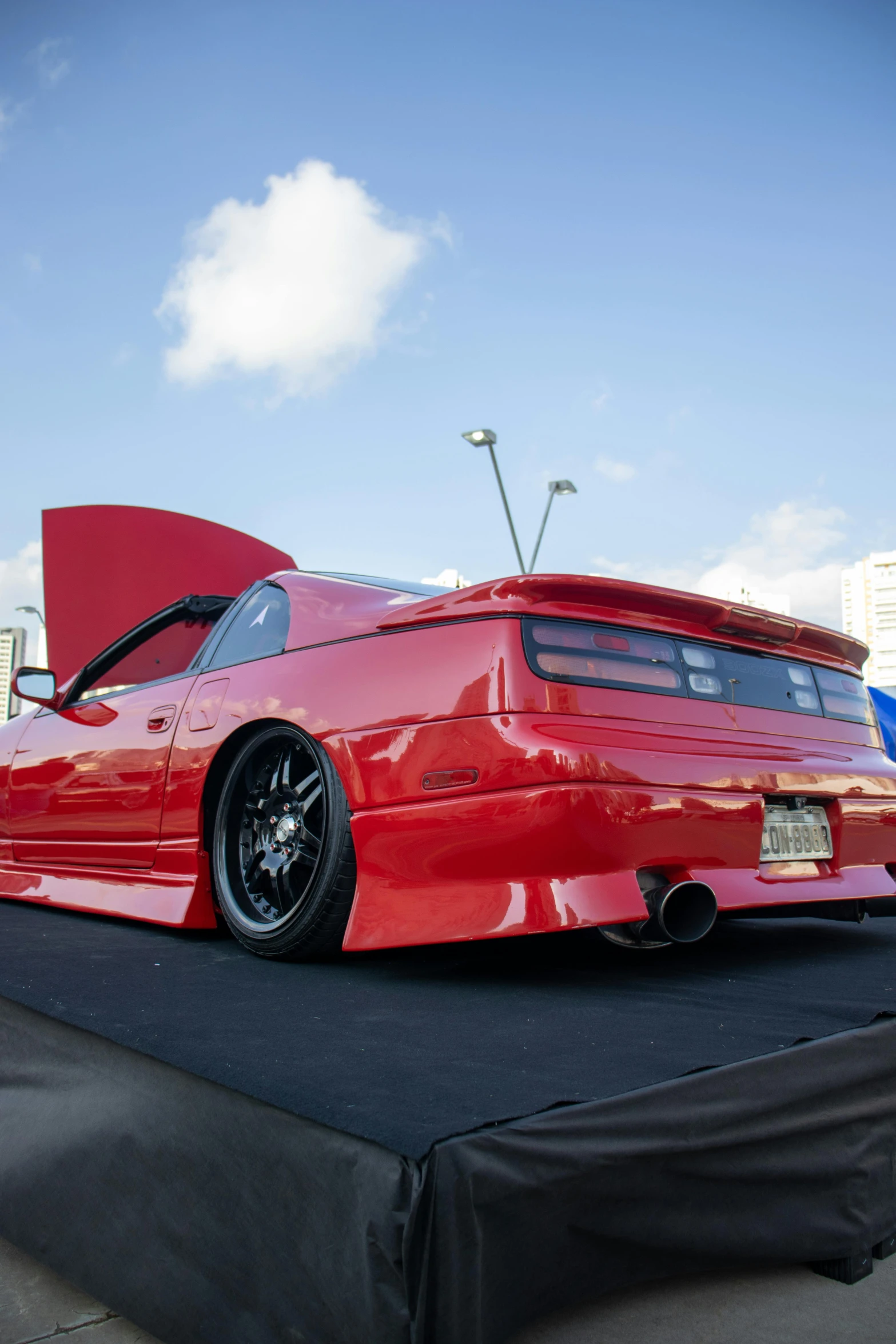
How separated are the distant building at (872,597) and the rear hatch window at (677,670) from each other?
56.8 metres

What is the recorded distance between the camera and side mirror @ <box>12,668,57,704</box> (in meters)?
3.67

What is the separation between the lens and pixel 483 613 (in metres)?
2.11

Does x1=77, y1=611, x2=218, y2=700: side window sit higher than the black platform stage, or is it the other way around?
x1=77, y1=611, x2=218, y2=700: side window

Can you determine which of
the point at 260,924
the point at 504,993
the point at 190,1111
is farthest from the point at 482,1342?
the point at 260,924

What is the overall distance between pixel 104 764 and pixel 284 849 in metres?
0.99

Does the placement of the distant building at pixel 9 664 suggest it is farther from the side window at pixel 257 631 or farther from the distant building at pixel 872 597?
the distant building at pixel 872 597

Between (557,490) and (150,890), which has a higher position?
(557,490)

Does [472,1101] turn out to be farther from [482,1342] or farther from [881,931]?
[881,931]

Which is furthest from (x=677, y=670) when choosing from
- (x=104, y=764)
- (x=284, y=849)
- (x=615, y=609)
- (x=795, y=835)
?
(x=104, y=764)

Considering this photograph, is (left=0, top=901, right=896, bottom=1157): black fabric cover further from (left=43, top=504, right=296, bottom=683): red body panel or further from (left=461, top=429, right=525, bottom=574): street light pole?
(left=461, top=429, right=525, bottom=574): street light pole

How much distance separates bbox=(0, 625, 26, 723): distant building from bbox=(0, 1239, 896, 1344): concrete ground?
8.22 ft

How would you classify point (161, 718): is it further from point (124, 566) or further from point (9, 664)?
point (9, 664)

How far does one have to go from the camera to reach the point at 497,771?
197cm

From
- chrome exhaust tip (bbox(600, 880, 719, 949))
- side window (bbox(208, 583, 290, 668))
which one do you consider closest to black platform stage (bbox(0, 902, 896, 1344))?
chrome exhaust tip (bbox(600, 880, 719, 949))
